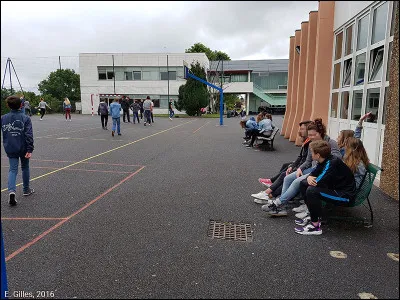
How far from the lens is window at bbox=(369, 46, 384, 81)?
21.0ft

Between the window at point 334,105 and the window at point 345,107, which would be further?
the window at point 334,105

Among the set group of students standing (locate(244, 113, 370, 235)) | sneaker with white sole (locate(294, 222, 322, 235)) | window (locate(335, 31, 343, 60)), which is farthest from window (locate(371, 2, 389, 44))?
sneaker with white sole (locate(294, 222, 322, 235))

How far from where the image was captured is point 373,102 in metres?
6.64

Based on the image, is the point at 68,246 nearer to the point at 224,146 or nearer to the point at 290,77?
the point at 224,146

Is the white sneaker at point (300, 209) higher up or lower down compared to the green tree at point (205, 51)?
lower down

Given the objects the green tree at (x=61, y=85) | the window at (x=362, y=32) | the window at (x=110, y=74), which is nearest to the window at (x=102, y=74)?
the window at (x=110, y=74)

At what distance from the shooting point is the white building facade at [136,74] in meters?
39.7

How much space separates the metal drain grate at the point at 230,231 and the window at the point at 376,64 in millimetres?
4622

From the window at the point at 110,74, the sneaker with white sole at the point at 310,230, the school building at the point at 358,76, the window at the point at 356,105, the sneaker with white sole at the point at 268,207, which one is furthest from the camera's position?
the window at the point at 110,74

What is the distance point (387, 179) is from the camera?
513 centimetres

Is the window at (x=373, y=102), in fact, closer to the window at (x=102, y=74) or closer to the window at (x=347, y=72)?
the window at (x=347, y=72)

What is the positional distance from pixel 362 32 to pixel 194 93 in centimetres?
2691

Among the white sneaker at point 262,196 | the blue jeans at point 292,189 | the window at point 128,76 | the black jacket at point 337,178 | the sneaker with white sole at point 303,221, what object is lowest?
the sneaker with white sole at point 303,221

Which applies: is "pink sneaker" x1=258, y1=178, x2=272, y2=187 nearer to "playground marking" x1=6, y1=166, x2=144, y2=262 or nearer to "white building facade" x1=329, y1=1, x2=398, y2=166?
"white building facade" x1=329, y1=1, x2=398, y2=166
